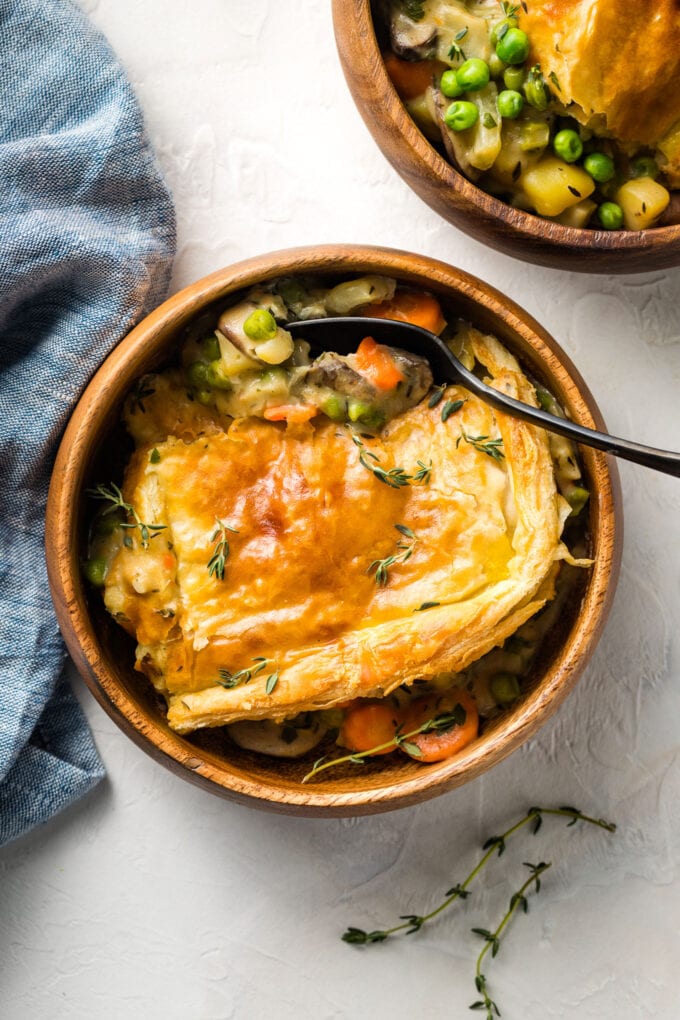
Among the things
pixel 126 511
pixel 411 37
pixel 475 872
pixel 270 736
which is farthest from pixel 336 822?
pixel 411 37

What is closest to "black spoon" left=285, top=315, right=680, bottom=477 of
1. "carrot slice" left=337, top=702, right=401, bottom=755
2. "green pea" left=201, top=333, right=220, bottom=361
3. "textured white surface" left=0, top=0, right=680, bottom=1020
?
"green pea" left=201, top=333, right=220, bottom=361

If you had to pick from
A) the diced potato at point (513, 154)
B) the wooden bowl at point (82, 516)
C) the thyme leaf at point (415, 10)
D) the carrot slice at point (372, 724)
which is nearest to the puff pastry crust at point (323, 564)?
the wooden bowl at point (82, 516)

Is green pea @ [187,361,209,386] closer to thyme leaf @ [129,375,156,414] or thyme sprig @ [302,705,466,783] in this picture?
thyme leaf @ [129,375,156,414]

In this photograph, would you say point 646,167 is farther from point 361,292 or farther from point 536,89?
point 361,292

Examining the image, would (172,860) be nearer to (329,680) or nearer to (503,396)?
(329,680)

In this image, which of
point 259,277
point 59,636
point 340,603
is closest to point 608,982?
point 340,603
